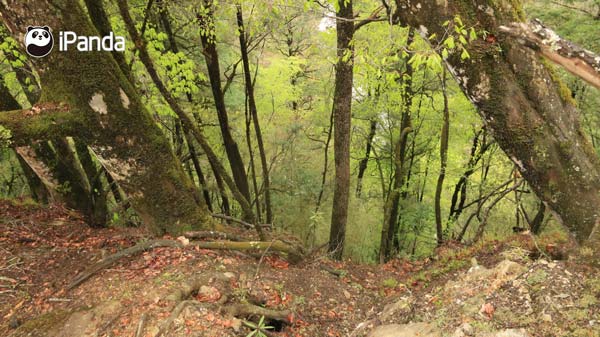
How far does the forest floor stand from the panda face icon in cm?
259

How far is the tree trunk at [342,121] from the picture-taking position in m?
6.59

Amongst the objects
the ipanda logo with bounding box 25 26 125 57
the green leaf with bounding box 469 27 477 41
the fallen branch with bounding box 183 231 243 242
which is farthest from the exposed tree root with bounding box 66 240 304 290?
the green leaf with bounding box 469 27 477 41

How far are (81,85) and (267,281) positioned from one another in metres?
3.33

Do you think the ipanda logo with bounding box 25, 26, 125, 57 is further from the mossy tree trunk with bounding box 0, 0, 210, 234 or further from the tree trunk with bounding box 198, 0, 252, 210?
the tree trunk with bounding box 198, 0, 252, 210

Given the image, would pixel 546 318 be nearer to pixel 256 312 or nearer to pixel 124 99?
pixel 256 312

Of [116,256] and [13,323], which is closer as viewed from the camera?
[13,323]

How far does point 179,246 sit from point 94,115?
1930 millimetres

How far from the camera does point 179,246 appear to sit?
4594 millimetres

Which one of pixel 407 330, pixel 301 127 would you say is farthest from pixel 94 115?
pixel 301 127

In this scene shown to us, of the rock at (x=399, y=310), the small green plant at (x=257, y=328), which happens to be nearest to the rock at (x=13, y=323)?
the small green plant at (x=257, y=328)

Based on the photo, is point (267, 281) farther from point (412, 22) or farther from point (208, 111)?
point (208, 111)

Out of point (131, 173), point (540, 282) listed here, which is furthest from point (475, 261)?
point (131, 173)

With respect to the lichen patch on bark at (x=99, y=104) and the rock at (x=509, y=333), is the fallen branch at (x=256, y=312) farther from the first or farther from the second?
the lichen patch on bark at (x=99, y=104)

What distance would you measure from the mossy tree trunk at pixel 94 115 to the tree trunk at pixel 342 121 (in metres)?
3.58
